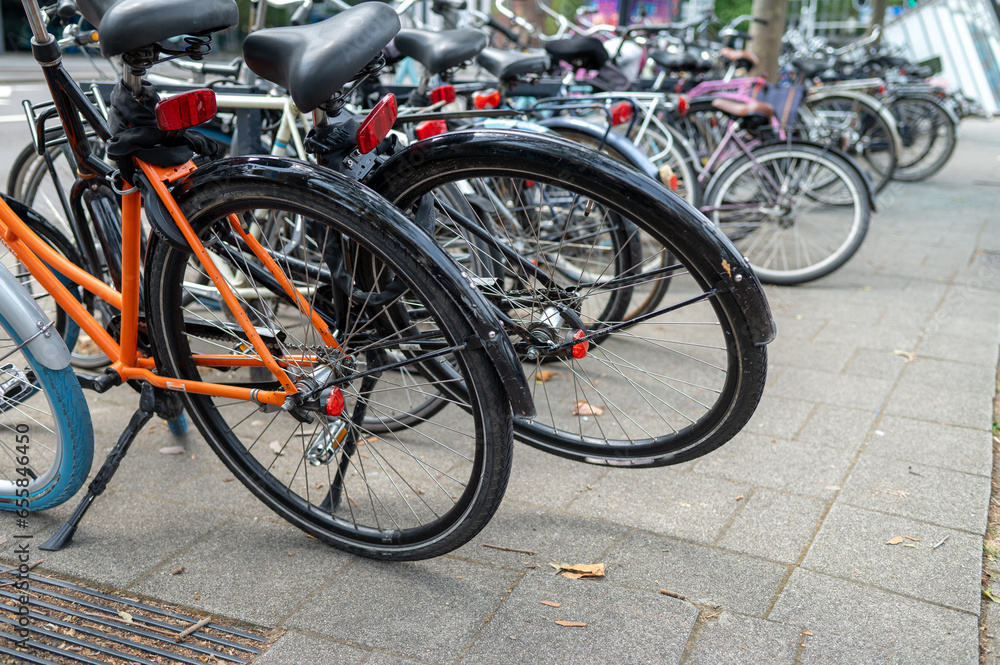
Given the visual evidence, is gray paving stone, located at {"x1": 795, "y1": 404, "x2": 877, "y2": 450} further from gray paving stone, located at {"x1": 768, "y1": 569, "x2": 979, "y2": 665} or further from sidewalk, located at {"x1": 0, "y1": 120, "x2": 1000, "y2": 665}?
gray paving stone, located at {"x1": 768, "y1": 569, "x2": 979, "y2": 665}

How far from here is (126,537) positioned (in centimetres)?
246

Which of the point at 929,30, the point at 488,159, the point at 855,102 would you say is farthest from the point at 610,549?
the point at 929,30

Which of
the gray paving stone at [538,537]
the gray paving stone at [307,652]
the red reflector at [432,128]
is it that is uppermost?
the red reflector at [432,128]

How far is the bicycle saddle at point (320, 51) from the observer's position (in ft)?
6.45

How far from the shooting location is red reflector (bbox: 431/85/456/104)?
342 cm

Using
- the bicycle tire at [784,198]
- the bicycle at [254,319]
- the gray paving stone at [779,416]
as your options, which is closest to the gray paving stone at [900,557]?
the gray paving stone at [779,416]

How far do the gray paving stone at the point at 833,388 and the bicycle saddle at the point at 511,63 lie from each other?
1.87 meters

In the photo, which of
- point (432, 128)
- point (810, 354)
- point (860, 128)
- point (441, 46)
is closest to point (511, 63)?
point (441, 46)

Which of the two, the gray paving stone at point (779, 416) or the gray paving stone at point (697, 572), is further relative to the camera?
the gray paving stone at point (779, 416)

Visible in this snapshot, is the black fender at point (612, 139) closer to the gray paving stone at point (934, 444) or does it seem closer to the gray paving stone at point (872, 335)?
the gray paving stone at point (872, 335)

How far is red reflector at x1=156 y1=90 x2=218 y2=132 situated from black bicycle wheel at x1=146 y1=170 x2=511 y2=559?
0.15 metres

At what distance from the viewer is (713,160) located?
222 inches

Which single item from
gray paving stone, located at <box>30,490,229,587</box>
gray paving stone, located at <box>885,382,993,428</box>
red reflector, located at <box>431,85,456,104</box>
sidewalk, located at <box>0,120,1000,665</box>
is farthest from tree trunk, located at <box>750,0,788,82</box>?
gray paving stone, located at <box>30,490,229,587</box>

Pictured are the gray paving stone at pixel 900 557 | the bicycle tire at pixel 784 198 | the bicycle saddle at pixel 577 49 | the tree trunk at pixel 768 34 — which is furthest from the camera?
the tree trunk at pixel 768 34
